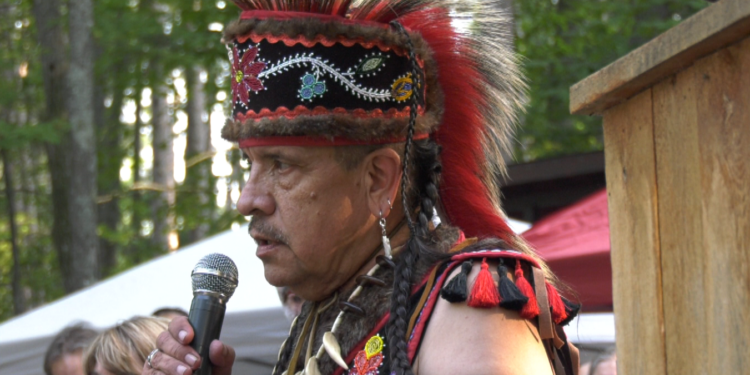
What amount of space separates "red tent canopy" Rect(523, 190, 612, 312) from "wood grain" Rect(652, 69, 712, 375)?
10.3ft

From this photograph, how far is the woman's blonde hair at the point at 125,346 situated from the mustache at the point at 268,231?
1.43 metres

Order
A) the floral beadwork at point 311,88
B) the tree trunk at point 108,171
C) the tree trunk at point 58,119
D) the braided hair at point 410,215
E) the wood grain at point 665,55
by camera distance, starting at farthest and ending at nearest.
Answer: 1. the tree trunk at point 108,171
2. the tree trunk at point 58,119
3. the floral beadwork at point 311,88
4. the braided hair at point 410,215
5. the wood grain at point 665,55

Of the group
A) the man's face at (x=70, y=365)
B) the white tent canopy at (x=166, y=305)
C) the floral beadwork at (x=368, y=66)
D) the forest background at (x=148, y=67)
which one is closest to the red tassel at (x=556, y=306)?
the floral beadwork at (x=368, y=66)

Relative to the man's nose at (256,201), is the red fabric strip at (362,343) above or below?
below

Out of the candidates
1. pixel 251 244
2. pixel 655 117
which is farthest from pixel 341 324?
pixel 251 244

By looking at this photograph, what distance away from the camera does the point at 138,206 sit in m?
13.3

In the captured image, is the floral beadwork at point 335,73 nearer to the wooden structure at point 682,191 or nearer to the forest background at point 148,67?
the wooden structure at point 682,191

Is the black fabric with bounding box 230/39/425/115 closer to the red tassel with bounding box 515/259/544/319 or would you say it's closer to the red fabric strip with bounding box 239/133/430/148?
the red fabric strip with bounding box 239/133/430/148

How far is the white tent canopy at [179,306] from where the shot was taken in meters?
4.49

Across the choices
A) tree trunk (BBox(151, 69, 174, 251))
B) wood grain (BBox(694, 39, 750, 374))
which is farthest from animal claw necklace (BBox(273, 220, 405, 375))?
tree trunk (BBox(151, 69, 174, 251))

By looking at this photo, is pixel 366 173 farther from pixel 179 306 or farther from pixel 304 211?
pixel 179 306

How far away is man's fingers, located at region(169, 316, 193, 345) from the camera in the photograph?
200 centimetres

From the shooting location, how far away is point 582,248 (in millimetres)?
4750

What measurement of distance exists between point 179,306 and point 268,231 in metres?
3.21
